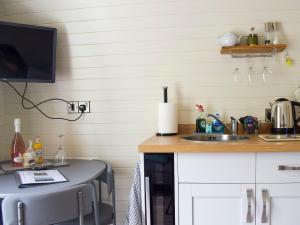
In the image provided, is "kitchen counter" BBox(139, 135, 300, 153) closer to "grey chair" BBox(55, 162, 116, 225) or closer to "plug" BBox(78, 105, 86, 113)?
"grey chair" BBox(55, 162, 116, 225)

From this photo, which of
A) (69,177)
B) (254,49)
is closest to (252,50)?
(254,49)

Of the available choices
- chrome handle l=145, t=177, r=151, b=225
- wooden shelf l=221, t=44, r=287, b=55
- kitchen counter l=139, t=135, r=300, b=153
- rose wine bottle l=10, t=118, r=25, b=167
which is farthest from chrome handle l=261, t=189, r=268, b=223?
rose wine bottle l=10, t=118, r=25, b=167

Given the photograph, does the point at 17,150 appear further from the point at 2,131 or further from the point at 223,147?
the point at 223,147

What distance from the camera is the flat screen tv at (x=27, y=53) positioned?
74.9 inches

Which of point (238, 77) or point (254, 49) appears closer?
point (254, 49)

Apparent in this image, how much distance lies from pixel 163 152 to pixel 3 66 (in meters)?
1.27

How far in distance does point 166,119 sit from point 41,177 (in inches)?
36.0

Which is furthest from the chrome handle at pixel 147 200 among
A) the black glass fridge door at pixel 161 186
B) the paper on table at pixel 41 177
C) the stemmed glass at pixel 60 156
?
the stemmed glass at pixel 60 156

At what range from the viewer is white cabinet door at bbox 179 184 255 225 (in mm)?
1508

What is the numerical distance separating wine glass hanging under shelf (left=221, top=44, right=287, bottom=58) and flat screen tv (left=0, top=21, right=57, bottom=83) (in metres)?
1.28

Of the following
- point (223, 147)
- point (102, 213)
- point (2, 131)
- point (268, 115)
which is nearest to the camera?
point (223, 147)

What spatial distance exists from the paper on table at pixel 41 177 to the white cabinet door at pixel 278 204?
3.57ft

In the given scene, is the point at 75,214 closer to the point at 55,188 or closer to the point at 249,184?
the point at 55,188

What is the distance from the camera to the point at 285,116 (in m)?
1.84
